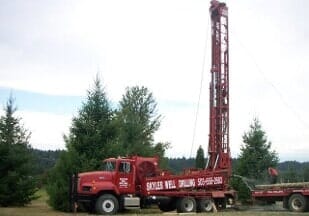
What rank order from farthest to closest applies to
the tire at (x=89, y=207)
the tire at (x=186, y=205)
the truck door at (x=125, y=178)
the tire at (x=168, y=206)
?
1. the tire at (x=168, y=206)
2. the tire at (x=186, y=205)
3. the truck door at (x=125, y=178)
4. the tire at (x=89, y=207)

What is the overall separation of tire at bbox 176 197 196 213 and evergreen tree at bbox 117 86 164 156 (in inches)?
379

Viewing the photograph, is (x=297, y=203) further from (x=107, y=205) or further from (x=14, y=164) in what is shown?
(x=14, y=164)

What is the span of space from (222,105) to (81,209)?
390 inches

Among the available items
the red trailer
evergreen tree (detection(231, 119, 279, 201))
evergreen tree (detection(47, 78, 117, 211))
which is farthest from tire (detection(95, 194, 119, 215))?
evergreen tree (detection(231, 119, 279, 201))

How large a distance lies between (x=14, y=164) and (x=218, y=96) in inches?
507

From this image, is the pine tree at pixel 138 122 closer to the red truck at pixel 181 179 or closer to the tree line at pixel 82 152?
the tree line at pixel 82 152

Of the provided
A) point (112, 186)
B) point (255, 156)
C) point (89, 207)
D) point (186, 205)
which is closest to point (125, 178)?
point (112, 186)

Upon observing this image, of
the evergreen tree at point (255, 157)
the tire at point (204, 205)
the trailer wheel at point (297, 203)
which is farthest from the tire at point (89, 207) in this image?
the evergreen tree at point (255, 157)

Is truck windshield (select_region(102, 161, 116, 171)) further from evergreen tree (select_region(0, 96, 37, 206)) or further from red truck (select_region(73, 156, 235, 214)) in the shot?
evergreen tree (select_region(0, 96, 37, 206))

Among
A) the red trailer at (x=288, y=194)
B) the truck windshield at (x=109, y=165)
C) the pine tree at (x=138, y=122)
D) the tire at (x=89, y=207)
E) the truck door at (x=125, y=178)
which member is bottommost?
the tire at (x=89, y=207)

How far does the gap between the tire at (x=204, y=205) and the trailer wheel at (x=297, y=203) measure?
13.5 feet

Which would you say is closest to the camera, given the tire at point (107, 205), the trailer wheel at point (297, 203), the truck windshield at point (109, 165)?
the tire at point (107, 205)

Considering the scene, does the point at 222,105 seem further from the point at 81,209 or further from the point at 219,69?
the point at 81,209

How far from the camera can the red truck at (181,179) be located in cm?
2619
